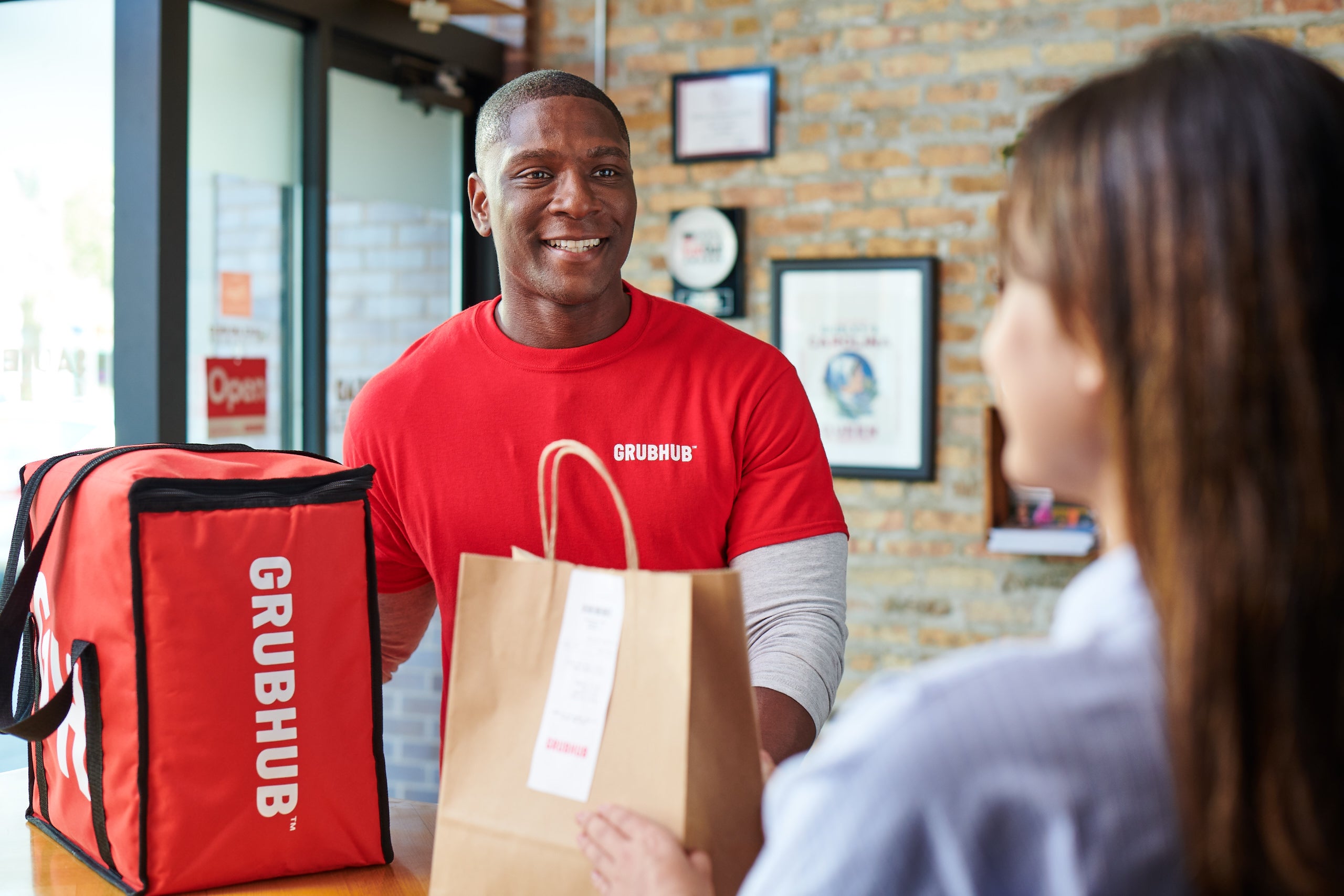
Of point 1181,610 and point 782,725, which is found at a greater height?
point 1181,610

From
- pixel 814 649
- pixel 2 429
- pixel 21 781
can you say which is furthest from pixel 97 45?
pixel 814 649

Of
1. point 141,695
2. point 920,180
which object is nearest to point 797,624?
point 141,695

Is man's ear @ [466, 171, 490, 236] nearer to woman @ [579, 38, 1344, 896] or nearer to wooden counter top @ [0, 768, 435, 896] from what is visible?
wooden counter top @ [0, 768, 435, 896]

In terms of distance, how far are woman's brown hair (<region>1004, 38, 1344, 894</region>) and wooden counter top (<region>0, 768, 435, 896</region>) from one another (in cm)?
84

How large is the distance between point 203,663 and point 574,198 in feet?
2.25

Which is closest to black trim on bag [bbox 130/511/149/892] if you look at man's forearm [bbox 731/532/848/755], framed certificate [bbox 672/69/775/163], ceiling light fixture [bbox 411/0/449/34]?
man's forearm [bbox 731/532/848/755]

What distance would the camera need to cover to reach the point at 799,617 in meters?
1.28

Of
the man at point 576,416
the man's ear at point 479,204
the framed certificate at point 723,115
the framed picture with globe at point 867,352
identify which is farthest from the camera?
the framed certificate at point 723,115

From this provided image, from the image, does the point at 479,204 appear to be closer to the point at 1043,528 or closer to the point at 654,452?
the point at 654,452

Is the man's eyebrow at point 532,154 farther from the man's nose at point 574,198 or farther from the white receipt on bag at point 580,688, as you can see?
the white receipt on bag at point 580,688

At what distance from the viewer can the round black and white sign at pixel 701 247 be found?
3.42m

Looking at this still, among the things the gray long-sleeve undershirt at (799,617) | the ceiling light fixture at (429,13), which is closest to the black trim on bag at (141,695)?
the gray long-sleeve undershirt at (799,617)

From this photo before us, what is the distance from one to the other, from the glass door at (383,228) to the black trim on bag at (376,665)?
206 cm

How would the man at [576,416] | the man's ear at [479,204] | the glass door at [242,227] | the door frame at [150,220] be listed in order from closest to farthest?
the man at [576,416] < the man's ear at [479,204] < the door frame at [150,220] < the glass door at [242,227]
